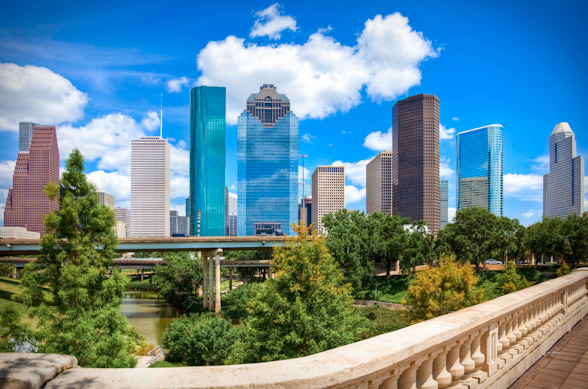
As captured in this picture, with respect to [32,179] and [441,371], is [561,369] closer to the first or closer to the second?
[441,371]

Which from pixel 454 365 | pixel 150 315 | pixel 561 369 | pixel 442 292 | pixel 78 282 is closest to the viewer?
pixel 454 365

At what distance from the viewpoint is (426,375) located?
3.17m

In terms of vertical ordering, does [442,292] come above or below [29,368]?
below

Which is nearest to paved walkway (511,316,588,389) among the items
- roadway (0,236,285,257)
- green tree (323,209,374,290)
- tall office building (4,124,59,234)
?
roadway (0,236,285,257)

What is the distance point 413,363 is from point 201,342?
21.8 metres

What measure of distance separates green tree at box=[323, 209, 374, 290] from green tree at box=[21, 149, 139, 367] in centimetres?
3033

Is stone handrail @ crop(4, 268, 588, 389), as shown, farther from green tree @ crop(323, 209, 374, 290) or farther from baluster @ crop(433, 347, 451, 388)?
green tree @ crop(323, 209, 374, 290)

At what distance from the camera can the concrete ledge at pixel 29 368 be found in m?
2.06

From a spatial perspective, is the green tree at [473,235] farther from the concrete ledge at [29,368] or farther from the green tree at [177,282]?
the concrete ledge at [29,368]

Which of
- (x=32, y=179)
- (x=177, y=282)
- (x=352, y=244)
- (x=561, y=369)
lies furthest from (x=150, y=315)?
(x=32, y=179)

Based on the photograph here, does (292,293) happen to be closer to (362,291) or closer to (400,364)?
(400,364)

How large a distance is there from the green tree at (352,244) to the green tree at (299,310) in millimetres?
27429

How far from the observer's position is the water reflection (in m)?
34.5

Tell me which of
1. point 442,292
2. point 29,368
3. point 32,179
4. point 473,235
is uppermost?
point 32,179
